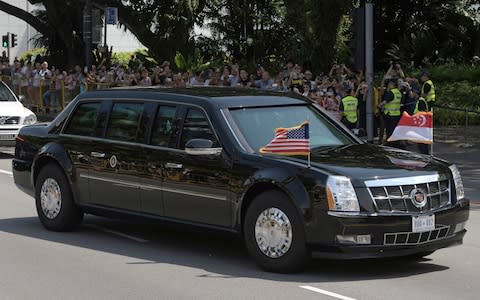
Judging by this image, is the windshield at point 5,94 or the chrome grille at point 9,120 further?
the windshield at point 5,94

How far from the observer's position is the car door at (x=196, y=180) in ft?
29.9

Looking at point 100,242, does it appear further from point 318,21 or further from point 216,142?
point 318,21

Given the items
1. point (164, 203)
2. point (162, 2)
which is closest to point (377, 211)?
point (164, 203)

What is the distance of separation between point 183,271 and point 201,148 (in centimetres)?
113

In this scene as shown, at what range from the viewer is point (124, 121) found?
10.4 m

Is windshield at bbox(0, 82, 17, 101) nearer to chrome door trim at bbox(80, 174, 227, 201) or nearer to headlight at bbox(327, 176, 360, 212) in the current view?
chrome door trim at bbox(80, 174, 227, 201)

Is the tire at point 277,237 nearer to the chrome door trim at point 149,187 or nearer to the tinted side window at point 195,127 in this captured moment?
the chrome door trim at point 149,187

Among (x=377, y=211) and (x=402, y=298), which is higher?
(x=377, y=211)

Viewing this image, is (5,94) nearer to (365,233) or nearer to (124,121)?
(124,121)

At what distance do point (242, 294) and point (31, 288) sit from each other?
1.80m

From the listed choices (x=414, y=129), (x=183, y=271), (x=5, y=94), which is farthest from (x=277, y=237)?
(x=5, y=94)

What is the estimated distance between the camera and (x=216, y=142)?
9234mm

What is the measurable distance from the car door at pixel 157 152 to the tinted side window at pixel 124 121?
10.0 inches

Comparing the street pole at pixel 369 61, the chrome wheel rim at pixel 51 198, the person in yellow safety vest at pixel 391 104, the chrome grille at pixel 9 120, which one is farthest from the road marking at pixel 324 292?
the chrome grille at pixel 9 120
